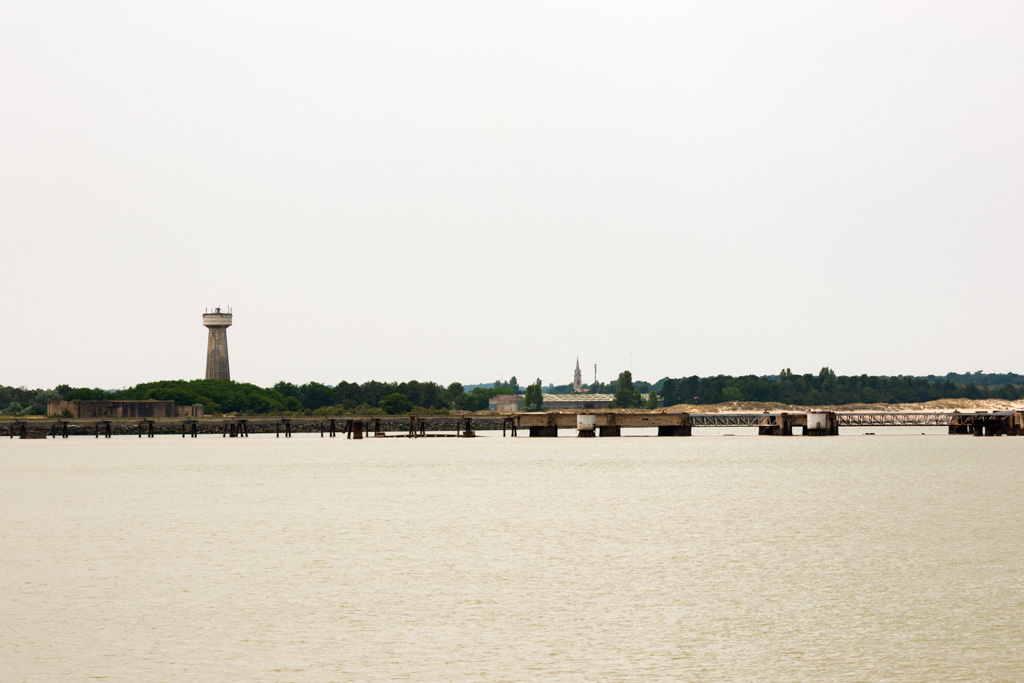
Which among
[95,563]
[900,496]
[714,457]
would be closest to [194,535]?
[95,563]

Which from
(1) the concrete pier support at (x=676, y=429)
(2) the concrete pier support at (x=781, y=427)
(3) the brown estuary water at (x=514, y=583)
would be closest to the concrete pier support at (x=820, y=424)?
(2) the concrete pier support at (x=781, y=427)

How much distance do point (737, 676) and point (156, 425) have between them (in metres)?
184

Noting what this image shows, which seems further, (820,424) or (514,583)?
(820,424)

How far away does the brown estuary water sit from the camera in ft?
63.1

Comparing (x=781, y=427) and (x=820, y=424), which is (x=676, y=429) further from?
(x=820, y=424)

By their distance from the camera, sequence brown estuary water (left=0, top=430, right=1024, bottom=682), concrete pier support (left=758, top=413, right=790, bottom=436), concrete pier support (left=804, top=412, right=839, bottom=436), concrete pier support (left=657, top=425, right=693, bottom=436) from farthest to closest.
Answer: concrete pier support (left=657, top=425, right=693, bottom=436) → concrete pier support (left=758, top=413, right=790, bottom=436) → concrete pier support (left=804, top=412, right=839, bottom=436) → brown estuary water (left=0, top=430, right=1024, bottom=682)

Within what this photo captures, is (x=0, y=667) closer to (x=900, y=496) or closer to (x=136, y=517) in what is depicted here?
(x=136, y=517)

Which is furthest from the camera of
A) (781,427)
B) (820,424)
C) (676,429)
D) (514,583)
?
(781,427)

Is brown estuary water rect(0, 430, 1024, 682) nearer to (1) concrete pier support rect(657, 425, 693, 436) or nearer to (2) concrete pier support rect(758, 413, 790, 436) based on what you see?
(1) concrete pier support rect(657, 425, 693, 436)

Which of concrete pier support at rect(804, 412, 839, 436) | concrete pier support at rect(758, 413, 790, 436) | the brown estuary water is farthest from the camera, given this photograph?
concrete pier support at rect(758, 413, 790, 436)

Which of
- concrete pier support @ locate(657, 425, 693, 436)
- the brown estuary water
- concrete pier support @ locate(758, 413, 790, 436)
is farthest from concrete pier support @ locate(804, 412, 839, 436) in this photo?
the brown estuary water

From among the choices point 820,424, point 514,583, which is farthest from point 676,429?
point 514,583

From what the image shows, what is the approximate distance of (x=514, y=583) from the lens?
27922 millimetres

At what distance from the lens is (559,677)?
59.1 ft
